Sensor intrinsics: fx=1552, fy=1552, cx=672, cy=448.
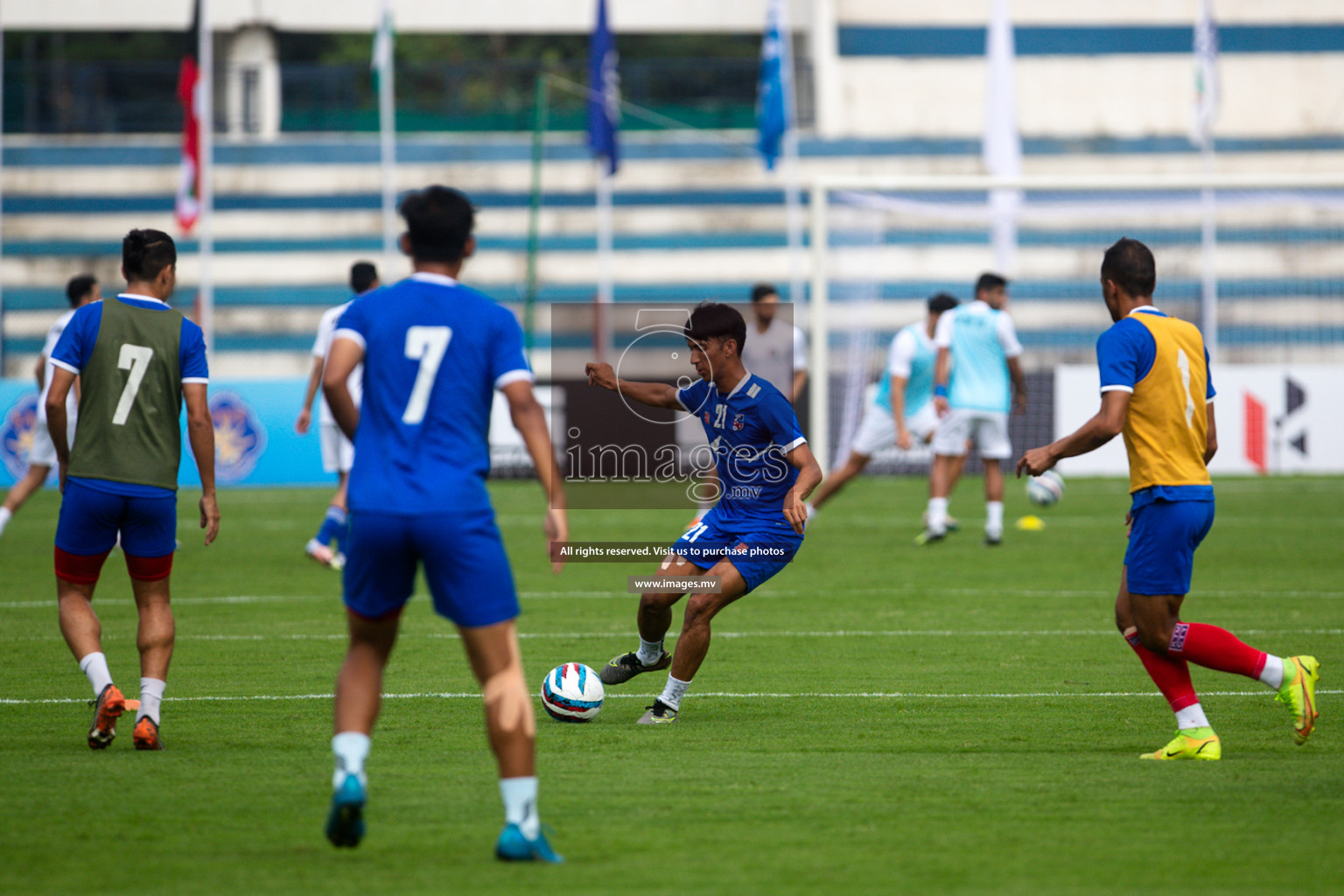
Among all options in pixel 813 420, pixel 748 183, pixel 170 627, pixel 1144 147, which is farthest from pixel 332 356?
pixel 1144 147

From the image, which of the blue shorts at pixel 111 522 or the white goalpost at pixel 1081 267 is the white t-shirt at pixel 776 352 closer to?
the white goalpost at pixel 1081 267

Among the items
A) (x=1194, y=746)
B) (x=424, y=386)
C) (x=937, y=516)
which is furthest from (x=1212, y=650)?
(x=937, y=516)

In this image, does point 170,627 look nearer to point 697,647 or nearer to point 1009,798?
point 697,647

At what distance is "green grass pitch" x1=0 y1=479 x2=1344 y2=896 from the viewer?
14.8 feet

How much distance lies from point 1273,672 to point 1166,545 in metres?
0.68

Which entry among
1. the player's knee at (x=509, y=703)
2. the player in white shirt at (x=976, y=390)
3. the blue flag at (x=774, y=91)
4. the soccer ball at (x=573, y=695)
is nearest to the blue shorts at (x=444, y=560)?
the player's knee at (x=509, y=703)

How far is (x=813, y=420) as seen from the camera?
764 inches

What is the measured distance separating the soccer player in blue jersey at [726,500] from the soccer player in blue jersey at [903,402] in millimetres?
7880

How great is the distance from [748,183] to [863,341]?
618 inches

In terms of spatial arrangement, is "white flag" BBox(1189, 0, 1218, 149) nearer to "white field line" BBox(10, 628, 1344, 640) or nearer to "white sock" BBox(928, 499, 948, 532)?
"white sock" BBox(928, 499, 948, 532)

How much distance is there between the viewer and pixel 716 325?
6906mm

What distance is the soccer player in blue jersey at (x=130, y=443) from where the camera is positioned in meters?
6.41

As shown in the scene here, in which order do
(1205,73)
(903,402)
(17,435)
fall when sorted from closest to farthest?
(903,402) → (17,435) → (1205,73)

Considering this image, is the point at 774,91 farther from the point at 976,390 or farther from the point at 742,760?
the point at 742,760
